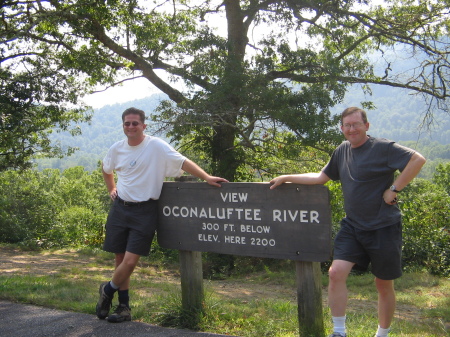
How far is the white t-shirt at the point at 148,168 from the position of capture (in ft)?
14.7

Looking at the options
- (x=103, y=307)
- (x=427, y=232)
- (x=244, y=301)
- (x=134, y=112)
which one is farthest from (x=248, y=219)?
(x=427, y=232)

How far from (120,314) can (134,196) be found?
40.3 inches

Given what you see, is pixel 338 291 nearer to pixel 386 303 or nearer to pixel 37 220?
pixel 386 303

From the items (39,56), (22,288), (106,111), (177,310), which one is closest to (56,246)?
(39,56)

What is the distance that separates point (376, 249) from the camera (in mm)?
3555

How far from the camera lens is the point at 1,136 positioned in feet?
45.3

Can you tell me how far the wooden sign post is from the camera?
384 centimetres

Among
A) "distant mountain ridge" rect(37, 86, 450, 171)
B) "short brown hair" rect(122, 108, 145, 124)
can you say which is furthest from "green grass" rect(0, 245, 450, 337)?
"distant mountain ridge" rect(37, 86, 450, 171)

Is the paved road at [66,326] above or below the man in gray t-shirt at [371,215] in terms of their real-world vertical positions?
below

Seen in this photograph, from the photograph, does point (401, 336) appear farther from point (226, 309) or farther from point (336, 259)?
point (226, 309)

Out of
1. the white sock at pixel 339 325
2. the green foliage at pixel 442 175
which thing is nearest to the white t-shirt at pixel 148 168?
the white sock at pixel 339 325

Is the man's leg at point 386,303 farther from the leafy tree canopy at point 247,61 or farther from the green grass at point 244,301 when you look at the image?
the leafy tree canopy at point 247,61

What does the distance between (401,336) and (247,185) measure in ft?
5.70

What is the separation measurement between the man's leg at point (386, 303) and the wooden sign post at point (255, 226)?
0.44 m
